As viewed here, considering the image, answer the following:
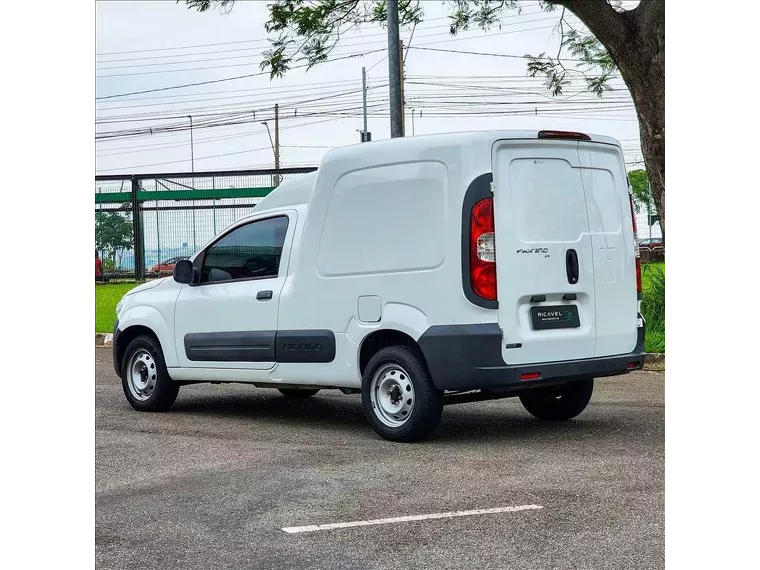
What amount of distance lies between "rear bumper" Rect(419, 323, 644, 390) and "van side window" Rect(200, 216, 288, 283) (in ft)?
5.91

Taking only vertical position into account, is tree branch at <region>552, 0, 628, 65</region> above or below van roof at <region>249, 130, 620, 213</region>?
above

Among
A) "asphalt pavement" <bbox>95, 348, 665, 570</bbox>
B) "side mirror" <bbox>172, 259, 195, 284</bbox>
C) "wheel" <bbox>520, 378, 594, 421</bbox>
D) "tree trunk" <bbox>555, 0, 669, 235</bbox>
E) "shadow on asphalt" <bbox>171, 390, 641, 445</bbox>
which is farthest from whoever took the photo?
"tree trunk" <bbox>555, 0, 669, 235</bbox>

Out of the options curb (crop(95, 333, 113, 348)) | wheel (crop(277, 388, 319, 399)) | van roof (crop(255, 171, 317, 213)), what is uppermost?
van roof (crop(255, 171, 317, 213))

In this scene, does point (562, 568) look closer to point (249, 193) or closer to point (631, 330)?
point (631, 330)

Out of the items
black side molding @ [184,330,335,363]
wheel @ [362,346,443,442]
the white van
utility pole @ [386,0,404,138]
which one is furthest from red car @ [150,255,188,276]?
wheel @ [362,346,443,442]

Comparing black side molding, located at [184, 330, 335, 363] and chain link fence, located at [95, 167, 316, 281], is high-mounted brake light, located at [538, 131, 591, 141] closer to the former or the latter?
black side molding, located at [184, 330, 335, 363]

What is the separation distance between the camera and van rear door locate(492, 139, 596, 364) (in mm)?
6637

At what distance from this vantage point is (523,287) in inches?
264

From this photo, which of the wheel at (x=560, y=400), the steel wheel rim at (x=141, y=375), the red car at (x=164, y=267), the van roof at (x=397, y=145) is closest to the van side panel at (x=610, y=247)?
the van roof at (x=397, y=145)

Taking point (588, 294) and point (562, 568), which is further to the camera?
point (588, 294)

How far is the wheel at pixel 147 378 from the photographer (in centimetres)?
870
